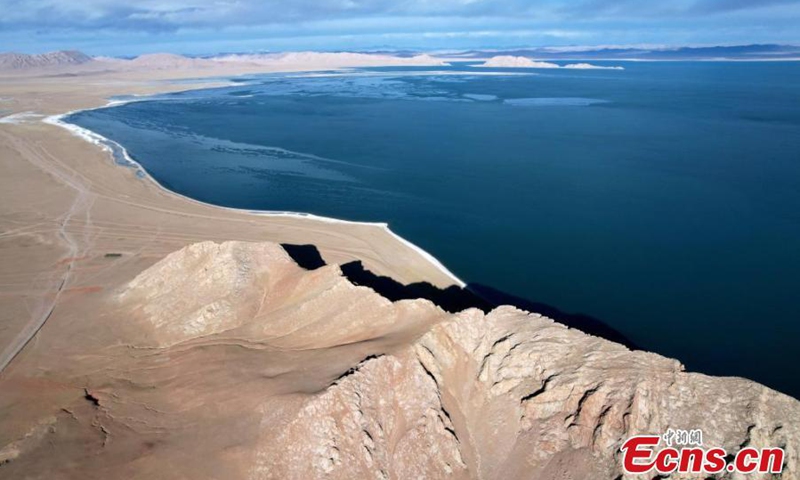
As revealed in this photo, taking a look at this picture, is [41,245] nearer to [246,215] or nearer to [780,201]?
[246,215]

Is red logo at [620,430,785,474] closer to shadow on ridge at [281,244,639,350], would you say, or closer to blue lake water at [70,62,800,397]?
blue lake water at [70,62,800,397]

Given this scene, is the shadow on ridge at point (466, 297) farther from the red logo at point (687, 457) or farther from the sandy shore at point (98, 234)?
the red logo at point (687, 457)

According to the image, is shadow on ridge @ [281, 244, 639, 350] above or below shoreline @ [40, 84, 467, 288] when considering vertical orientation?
below

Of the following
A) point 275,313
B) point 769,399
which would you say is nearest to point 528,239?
point 275,313

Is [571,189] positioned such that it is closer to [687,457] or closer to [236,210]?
[236,210]

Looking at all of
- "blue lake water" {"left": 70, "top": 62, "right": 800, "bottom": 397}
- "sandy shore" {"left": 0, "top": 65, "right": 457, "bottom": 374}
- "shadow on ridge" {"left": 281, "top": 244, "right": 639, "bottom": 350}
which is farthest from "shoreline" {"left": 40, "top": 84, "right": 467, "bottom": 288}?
"shadow on ridge" {"left": 281, "top": 244, "right": 639, "bottom": 350}

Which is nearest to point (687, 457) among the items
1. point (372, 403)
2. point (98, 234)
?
point (372, 403)
